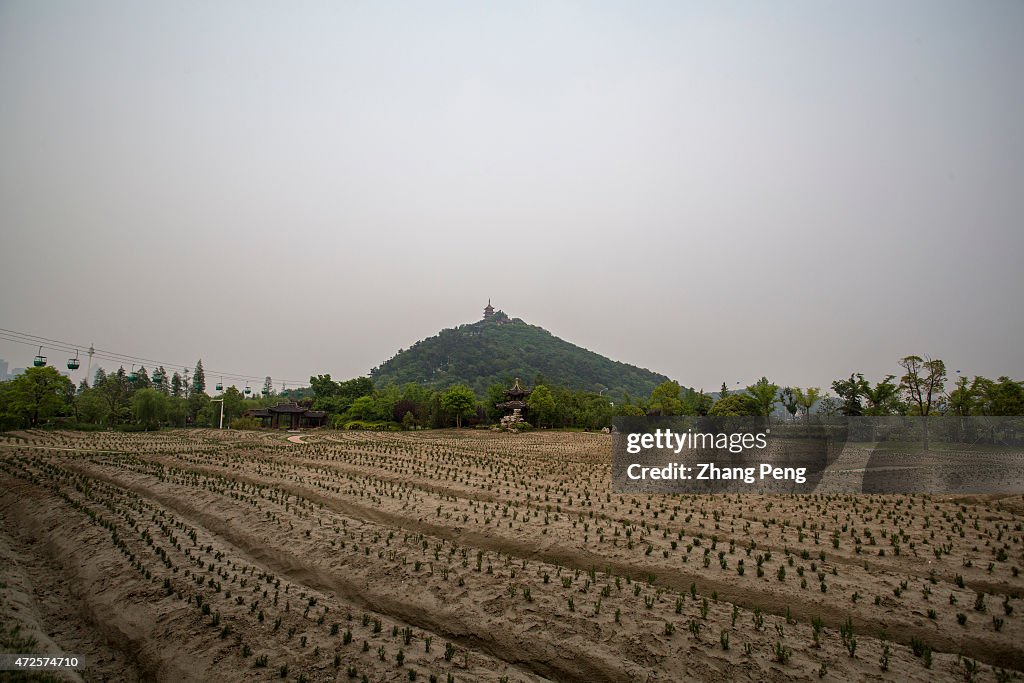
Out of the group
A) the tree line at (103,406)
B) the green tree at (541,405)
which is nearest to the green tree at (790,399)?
the green tree at (541,405)

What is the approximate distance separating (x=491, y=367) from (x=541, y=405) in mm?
93151

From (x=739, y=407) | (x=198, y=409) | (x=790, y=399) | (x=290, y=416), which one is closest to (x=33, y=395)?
(x=290, y=416)

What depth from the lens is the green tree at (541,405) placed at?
62250mm

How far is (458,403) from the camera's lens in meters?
61.6

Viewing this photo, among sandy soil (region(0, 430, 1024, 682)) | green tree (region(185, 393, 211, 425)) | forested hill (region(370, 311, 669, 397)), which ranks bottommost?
sandy soil (region(0, 430, 1024, 682))

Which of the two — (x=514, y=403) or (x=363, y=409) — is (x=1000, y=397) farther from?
(x=363, y=409)

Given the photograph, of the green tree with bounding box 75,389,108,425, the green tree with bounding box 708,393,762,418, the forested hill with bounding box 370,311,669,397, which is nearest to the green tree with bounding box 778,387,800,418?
the green tree with bounding box 708,393,762,418

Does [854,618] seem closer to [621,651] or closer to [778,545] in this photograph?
[778,545]

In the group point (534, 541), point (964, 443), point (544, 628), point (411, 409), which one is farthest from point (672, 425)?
point (544, 628)

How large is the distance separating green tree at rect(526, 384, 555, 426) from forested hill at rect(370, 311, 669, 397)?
66.2 meters

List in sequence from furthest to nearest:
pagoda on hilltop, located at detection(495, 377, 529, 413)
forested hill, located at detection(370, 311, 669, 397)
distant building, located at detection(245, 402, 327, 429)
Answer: forested hill, located at detection(370, 311, 669, 397) < pagoda on hilltop, located at detection(495, 377, 529, 413) < distant building, located at detection(245, 402, 327, 429)

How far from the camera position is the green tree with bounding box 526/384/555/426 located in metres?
62.2

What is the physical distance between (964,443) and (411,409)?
5425 centimetres

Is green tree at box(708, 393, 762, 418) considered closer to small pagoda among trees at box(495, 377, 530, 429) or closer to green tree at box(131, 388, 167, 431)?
small pagoda among trees at box(495, 377, 530, 429)
